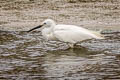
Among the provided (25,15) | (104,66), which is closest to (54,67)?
(104,66)

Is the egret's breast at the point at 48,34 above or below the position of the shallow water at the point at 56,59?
above

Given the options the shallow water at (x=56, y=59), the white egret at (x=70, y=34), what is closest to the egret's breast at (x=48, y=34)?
the white egret at (x=70, y=34)

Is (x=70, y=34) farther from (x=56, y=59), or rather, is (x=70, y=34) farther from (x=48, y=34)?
(x=56, y=59)

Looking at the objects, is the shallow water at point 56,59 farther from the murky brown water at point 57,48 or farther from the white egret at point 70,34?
the white egret at point 70,34

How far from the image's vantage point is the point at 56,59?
1001cm

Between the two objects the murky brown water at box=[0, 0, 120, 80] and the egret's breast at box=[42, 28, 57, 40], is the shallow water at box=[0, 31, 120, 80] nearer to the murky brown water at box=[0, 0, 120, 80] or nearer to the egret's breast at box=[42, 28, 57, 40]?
the murky brown water at box=[0, 0, 120, 80]

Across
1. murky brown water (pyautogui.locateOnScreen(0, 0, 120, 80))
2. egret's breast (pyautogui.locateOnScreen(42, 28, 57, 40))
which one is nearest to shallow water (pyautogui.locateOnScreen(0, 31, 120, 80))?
murky brown water (pyautogui.locateOnScreen(0, 0, 120, 80))

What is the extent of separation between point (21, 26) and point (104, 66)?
7017 mm

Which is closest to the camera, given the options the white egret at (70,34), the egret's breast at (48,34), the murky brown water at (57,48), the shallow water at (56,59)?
the shallow water at (56,59)

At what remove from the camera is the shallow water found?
27.3ft

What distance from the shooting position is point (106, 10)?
1838 centimetres

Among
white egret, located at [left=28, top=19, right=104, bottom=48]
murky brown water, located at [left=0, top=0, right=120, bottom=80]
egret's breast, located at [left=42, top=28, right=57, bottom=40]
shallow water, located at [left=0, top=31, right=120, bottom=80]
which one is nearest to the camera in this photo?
shallow water, located at [left=0, top=31, right=120, bottom=80]

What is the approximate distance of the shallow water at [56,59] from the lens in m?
8.33

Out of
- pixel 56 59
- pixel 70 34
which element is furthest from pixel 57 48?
pixel 56 59
